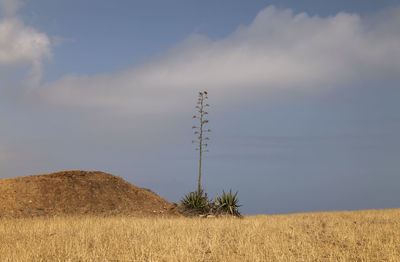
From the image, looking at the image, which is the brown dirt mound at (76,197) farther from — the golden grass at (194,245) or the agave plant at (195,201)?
the golden grass at (194,245)

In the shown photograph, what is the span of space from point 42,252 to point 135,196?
15.8 m

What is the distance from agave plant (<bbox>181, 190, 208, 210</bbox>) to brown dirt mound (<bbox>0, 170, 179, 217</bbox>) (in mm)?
937

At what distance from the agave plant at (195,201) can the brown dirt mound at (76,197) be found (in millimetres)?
937

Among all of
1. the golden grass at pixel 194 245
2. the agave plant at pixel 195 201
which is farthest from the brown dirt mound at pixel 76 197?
the golden grass at pixel 194 245

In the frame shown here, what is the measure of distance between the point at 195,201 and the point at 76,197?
777 centimetres

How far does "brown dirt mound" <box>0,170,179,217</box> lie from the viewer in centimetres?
2402

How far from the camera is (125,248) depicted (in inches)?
485

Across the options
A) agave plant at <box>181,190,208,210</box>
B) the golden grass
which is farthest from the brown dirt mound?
the golden grass

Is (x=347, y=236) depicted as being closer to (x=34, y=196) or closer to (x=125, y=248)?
(x=125, y=248)

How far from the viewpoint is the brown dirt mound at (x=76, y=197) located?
945 inches

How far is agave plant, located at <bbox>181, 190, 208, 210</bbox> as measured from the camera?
2628 cm

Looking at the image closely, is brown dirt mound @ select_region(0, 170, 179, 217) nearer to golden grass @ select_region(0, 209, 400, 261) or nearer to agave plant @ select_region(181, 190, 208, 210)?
agave plant @ select_region(181, 190, 208, 210)

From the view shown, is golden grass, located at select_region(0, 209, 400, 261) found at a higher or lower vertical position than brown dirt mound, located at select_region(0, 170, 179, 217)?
lower

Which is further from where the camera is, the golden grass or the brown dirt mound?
the brown dirt mound
